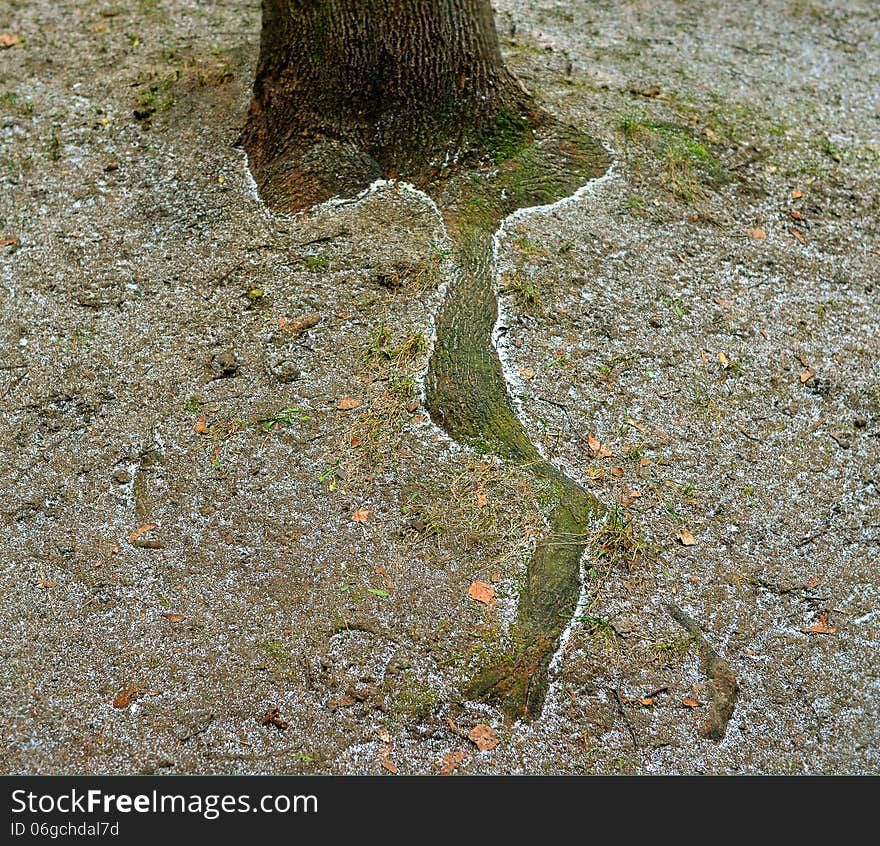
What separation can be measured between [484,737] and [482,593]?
459mm

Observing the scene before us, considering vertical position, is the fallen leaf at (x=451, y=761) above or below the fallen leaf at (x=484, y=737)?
below

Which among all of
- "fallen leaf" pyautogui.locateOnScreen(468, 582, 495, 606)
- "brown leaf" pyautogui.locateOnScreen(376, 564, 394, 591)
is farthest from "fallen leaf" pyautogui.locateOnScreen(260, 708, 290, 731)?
"fallen leaf" pyautogui.locateOnScreen(468, 582, 495, 606)

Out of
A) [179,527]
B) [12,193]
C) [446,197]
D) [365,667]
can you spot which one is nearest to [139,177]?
[12,193]

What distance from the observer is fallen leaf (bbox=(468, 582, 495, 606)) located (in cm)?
296

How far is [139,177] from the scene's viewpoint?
4.20m

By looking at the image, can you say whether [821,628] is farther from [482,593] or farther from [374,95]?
[374,95]

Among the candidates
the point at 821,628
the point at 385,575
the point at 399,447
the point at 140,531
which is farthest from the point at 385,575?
the point at 821,628

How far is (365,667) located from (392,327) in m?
1.36

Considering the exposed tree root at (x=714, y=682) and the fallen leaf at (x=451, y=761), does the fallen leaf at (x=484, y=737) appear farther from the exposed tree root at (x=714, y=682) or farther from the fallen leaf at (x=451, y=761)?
the exposed tree root at (x=714, y=682)

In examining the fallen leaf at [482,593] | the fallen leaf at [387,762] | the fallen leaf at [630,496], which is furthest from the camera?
the fallen leaf at [630,496]

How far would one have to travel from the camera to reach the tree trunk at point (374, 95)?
3.81 m

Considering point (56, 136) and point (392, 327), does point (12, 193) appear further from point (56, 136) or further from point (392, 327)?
point (392, 327)

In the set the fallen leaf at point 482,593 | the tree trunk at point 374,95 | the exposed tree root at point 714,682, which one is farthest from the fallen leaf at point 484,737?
the tree trunk at point 374,95

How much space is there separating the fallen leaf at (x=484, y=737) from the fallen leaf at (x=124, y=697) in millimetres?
1028
